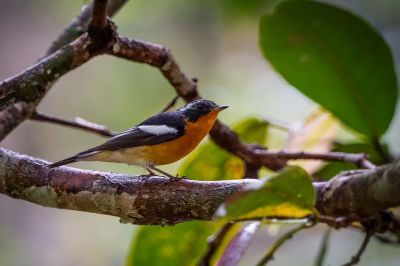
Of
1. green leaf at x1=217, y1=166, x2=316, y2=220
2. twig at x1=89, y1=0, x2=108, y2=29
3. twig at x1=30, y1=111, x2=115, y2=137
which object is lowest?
green leaf at x1=217, y1=166, x2=316, y2=220

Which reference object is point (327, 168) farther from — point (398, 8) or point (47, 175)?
point (398, 8)

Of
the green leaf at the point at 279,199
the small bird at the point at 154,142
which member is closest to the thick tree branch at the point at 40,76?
the small bird at the point at 154,142

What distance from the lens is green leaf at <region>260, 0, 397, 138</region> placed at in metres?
2.31

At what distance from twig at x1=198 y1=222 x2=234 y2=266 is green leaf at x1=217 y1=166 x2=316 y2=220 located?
0.56 meters

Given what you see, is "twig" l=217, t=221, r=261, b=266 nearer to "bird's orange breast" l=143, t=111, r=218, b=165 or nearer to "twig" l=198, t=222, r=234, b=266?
"twig" l=198, t=222, r=234, b=266

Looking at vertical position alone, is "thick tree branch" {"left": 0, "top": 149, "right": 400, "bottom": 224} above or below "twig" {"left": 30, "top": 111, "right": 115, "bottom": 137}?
below

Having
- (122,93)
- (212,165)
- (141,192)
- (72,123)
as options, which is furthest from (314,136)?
(122,93)

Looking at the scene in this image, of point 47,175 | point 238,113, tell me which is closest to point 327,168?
point 47,175

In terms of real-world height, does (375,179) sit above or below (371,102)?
below

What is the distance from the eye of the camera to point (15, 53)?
19.7 ft

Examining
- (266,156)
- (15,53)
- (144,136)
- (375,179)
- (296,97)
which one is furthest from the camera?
(15,53)

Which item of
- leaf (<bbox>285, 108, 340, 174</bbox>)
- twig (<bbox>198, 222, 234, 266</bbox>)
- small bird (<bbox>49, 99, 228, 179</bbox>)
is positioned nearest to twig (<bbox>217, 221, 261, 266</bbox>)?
twig (<bbox>198, 222, 234, 266</bbox>)

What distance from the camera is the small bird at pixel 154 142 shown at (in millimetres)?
2268

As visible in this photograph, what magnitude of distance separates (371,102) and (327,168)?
13.5 inches
